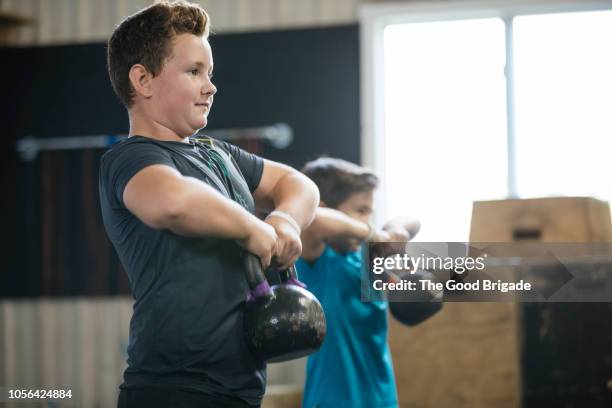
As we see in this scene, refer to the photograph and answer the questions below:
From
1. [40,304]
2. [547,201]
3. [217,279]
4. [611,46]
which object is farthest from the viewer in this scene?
[40,304]

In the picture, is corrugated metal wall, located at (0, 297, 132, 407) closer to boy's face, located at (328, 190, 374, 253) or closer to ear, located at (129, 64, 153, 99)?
boy's face, located at (328, 190, 374, 253)

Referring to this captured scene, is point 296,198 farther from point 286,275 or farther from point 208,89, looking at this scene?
point 208,89

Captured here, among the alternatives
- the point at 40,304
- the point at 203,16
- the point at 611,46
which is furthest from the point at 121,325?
the point at 203,16

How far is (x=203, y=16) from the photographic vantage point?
131 cm

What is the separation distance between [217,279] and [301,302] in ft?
0.52

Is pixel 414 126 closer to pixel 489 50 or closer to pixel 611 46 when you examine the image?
pixel 489 50

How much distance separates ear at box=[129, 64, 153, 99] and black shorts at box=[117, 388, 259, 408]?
1.59 ft

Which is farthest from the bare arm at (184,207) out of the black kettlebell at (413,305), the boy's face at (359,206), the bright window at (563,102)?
the bright window at (563,102)

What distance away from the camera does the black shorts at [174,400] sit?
1.17m

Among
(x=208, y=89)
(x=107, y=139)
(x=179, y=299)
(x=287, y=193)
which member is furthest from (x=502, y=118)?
(x=179, y=299)

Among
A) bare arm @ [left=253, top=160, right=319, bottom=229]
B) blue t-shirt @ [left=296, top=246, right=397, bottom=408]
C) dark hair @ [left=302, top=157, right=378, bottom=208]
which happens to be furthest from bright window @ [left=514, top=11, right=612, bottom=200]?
bare arm @ [left=253, top=160, right=319, bottom=229]

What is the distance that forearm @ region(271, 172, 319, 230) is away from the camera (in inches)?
53.4

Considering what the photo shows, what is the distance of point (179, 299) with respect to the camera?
119 centimetres

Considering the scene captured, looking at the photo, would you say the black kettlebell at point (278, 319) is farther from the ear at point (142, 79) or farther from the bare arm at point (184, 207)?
the ear at point (142, 79)
